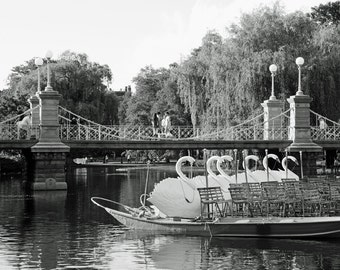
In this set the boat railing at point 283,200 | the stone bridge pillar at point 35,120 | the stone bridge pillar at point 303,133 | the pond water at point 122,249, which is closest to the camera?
the pond water at point 122,249

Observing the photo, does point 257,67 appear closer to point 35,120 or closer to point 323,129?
point 323,129

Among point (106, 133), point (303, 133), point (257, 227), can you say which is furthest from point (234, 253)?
point (303, 133)

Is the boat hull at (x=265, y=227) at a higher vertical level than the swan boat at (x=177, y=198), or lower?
lower

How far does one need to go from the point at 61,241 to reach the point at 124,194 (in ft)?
56.1

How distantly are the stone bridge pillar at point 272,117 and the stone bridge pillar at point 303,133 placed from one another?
202 centimetres

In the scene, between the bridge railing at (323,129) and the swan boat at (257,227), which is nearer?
the swan boat at (257,227)

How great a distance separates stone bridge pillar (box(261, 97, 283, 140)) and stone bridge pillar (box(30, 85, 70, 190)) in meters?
A: 12.6

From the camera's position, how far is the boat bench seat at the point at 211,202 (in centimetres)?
2448

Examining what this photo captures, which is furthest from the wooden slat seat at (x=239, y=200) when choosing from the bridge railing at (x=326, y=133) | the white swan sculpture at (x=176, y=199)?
the bridge railing at (x=326, y=133)

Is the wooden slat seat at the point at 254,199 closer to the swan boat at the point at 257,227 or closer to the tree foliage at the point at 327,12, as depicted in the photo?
the swan boat at the point at 257,227

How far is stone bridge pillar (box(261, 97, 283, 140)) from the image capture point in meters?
48.3

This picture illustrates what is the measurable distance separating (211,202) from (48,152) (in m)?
18.8

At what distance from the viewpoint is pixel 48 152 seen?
137ft

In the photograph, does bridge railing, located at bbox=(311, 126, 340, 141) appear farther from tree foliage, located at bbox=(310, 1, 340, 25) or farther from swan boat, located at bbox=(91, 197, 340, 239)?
swan boat, located at bbox=(91, 197, 340, 239)
